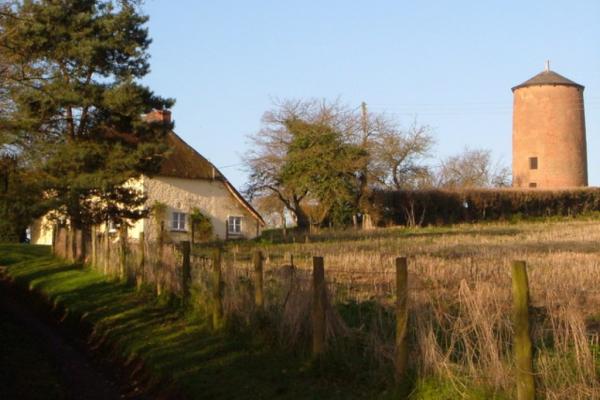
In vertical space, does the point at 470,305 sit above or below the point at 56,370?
above

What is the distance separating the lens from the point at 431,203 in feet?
171

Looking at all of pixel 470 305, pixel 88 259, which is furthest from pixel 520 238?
pixel 470 305

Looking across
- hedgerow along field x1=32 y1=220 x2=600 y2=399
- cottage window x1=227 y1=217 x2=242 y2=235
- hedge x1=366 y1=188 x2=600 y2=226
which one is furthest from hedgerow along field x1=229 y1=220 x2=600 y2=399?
cottage window x1=227 y1=217 x2=242 y2=235

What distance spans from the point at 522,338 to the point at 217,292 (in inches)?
308

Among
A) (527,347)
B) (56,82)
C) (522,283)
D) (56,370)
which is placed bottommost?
(56,370)

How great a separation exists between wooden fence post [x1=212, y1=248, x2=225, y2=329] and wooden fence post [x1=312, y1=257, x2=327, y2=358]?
364cm

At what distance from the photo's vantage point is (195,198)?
55438 millimetres

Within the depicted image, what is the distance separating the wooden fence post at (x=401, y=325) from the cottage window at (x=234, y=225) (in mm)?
47306

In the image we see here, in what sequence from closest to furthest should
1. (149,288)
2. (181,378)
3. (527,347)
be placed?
(527,347), (181,378), (149,288)

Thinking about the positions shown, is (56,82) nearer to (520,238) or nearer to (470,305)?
(520,238)

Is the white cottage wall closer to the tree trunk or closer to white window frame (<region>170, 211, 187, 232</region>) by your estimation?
white window frame (<region>170, 211, 187, 232</region>)

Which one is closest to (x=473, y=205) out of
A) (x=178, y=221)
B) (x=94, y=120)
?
(x=178, y=221)

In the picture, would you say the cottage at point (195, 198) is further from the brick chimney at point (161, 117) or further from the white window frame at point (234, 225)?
the brick chimney at point (161, 117)

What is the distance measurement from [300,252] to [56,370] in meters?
15.3
